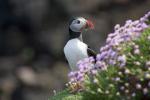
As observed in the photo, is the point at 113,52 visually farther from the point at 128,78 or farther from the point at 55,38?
the point at 55,38

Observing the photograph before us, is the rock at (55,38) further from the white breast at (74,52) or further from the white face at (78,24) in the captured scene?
the white breast at (74,52)

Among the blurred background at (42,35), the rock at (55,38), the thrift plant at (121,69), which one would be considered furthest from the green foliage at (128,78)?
the rock at (55,38)

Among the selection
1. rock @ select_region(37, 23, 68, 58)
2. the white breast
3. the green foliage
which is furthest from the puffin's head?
rock @ select_region(37, 23, 68, 58)

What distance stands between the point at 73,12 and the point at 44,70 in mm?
1809

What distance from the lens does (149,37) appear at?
813 centimetres

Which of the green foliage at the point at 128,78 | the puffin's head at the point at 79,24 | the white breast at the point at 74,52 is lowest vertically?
the green foliage at the point at 128,78

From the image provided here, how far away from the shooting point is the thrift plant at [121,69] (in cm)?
797

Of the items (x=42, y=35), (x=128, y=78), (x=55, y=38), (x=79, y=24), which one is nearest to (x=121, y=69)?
(x=128, y=78)

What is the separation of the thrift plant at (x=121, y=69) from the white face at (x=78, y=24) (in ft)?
5.01

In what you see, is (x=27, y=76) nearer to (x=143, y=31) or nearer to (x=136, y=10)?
(x=136, y=10)

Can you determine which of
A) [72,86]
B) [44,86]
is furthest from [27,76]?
[72,86]

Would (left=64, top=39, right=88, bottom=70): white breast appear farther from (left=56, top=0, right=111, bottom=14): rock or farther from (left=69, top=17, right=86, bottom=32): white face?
(left=56, top=0, right=111, bottom=14): rock

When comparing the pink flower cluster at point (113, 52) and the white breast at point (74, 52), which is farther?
the white breast at point (74, 52)

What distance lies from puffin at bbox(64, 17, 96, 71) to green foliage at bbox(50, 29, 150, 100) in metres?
1.33
